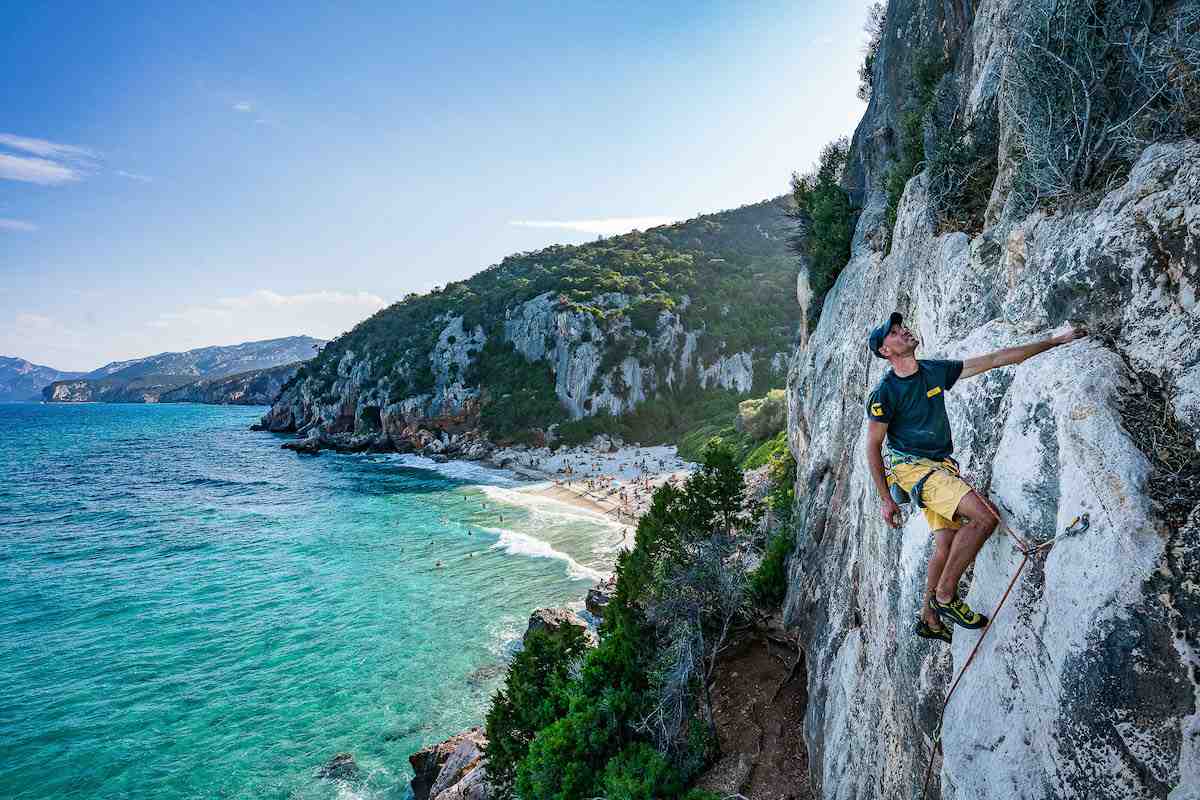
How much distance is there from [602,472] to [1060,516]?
159ft

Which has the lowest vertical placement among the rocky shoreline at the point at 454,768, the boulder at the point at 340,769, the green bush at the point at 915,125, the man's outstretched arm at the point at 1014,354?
the boulder at the point at 340,769

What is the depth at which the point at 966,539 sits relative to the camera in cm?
456

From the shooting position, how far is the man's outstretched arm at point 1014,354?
452 centimetres

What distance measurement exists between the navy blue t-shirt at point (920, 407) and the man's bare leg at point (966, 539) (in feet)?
1.60

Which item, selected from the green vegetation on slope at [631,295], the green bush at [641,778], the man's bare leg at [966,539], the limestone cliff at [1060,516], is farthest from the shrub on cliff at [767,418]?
the man's bare leg at [966,539]

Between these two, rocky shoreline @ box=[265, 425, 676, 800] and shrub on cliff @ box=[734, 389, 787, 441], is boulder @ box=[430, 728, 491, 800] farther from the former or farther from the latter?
shrub on cliff @ box=[734, 389, 787, 441]

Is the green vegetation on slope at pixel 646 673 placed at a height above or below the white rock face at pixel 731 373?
below

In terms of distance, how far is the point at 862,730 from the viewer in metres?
7.09

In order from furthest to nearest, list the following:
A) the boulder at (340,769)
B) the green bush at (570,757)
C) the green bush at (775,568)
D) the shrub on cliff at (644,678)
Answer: the boulder at (340,769)
the green bush at (775,568)
the shrub on cliff at (644,678)
the green bush at (570,757)

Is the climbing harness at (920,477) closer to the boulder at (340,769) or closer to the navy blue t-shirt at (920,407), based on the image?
the navy blue t-shirt at (920,407)

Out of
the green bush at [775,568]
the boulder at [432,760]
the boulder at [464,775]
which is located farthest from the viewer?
the boulder at [432,760]

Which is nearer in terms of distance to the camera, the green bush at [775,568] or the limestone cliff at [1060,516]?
the limestone cliff at [1060,516]

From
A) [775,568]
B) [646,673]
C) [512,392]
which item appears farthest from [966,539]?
[512,392]

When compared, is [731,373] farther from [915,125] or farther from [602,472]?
[915,125]
